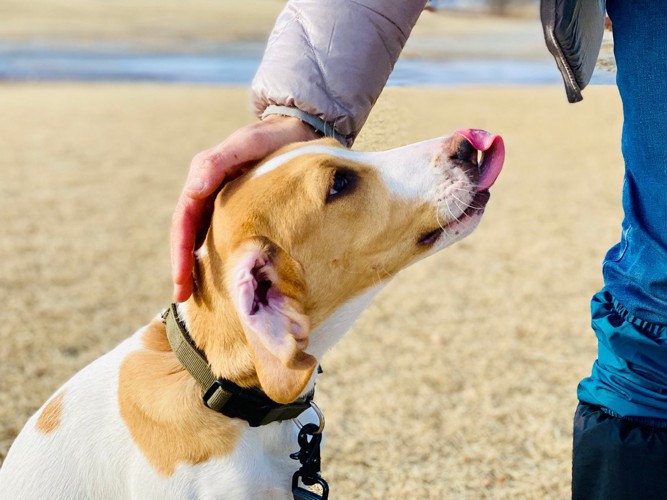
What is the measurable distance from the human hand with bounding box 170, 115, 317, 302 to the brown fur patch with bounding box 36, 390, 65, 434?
40 centimetres

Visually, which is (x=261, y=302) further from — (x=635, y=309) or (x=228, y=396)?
(x=635, y=309)

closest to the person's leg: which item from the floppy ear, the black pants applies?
the black pants

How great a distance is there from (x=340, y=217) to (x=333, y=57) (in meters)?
0.41

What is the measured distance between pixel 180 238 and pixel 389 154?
57 centimetres

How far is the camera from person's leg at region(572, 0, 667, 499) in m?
1.76

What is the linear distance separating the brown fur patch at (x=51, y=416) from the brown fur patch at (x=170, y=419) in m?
0.16

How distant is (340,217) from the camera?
200 cm

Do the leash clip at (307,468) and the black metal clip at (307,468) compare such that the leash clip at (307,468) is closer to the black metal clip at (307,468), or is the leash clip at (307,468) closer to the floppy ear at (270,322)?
the black metal clip at (307,468)

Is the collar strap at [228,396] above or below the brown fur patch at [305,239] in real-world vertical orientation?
below

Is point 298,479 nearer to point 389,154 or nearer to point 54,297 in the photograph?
point 389,154

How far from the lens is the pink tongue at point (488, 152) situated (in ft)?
6.63

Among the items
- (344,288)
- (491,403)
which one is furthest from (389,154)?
(491,403)

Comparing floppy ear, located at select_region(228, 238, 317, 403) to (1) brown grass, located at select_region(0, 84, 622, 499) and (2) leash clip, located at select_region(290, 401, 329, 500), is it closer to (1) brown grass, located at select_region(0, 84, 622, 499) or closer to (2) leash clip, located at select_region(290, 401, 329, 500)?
(2) leash clip, located at select_region(290, 401, 329, 500)

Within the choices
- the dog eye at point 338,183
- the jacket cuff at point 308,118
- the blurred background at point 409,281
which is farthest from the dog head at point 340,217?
the blurred background at point 409,281
